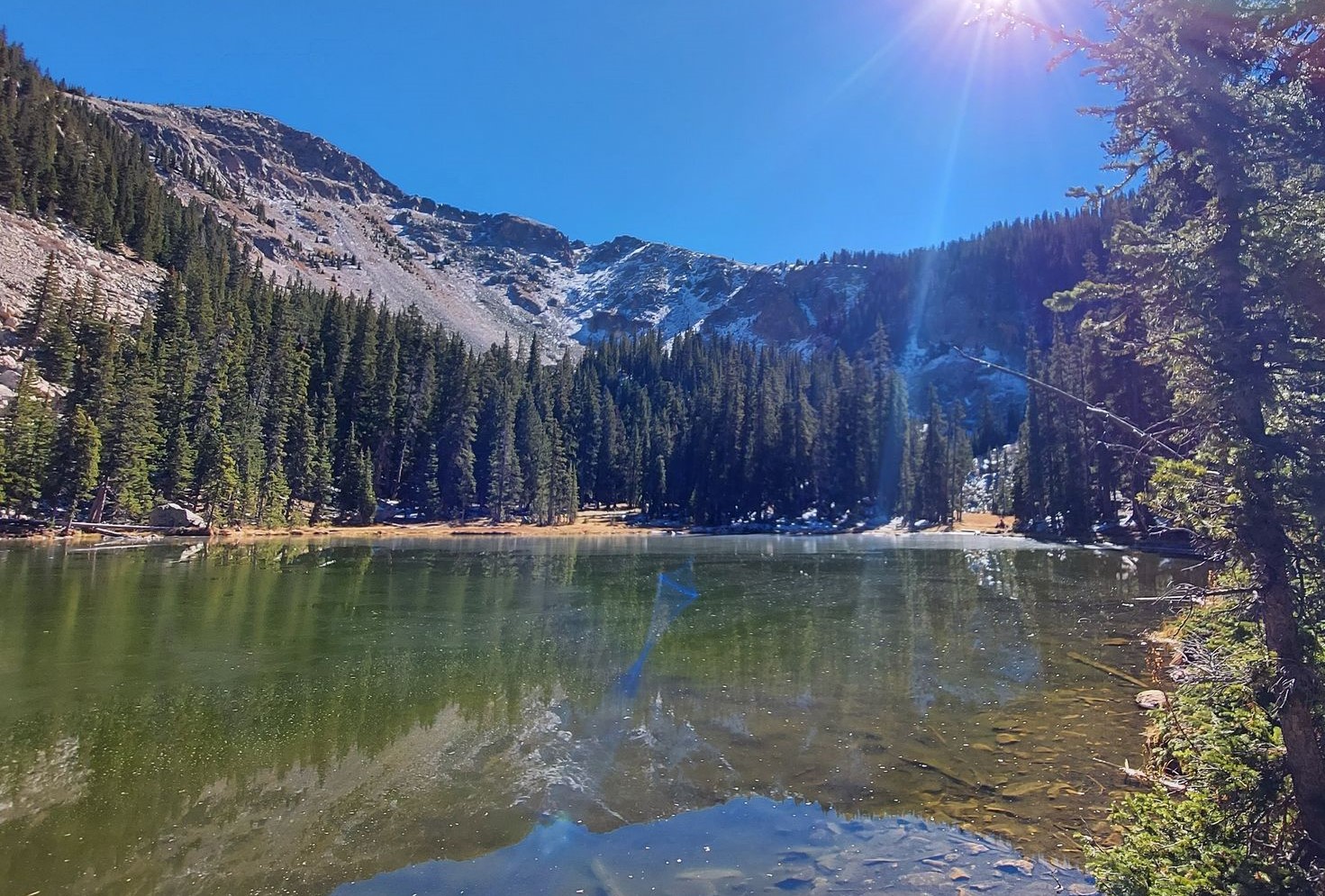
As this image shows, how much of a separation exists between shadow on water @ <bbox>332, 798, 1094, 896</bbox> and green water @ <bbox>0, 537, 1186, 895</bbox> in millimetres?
279

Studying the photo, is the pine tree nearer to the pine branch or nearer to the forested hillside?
the forested hillside

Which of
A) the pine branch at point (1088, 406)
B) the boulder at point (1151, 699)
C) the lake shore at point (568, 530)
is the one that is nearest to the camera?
the pine branch at point (1088, 406)

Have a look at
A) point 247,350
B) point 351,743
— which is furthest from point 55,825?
point 247,350

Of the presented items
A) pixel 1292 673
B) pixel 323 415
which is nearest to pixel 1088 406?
pixel 1292 673

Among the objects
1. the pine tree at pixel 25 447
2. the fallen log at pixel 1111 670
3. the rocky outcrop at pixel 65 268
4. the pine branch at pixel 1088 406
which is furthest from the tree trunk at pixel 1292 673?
the rocky outcrop at pixel 65 268

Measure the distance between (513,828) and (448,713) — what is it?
520 centimetres

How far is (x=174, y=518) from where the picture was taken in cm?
5775

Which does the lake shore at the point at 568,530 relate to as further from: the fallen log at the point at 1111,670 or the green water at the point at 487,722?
the fallen log at the point at 1111,670

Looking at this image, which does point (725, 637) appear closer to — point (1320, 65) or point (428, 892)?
point (428, 892)

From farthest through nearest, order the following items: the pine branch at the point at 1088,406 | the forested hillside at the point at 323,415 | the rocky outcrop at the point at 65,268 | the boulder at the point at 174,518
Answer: the rocky outcrop at the point at 65,268
the boulder at the point at 174,518
the forested hillside at the point at 323,415
the pine branch at the point at 1088,406

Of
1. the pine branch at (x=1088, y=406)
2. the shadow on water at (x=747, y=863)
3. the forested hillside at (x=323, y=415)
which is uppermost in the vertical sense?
the forested hillside at (x=323, y=415)

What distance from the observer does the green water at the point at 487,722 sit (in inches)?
337

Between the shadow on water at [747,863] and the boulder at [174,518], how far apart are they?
62132mm

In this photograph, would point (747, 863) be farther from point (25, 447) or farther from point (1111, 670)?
point (25, 447)
